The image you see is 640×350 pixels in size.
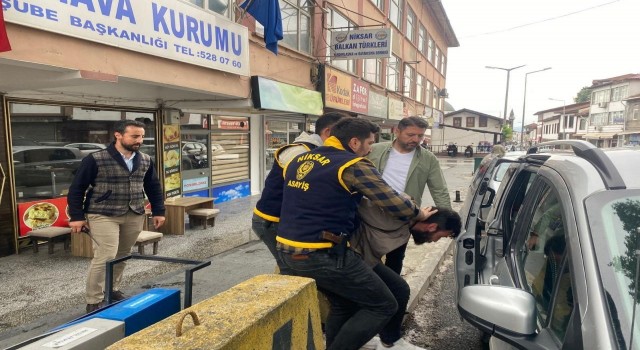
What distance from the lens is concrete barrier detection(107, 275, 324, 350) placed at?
A: 1523mm

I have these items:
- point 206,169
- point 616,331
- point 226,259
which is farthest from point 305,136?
point 206,169

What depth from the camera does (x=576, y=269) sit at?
→ 1.60 meters

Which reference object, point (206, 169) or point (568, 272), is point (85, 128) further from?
point (568, 272)

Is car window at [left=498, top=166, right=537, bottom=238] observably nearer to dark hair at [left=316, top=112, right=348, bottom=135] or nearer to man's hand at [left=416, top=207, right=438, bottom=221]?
man's hand at [left=416, top=207, right=438, bottom=221]

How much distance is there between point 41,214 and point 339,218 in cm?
572

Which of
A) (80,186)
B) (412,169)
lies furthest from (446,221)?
(80,186)

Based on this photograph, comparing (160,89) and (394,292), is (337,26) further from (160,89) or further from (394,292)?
(394,292)

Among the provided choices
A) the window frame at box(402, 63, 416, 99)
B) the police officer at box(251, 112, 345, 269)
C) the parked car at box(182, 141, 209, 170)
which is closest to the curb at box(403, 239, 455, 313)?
the police officer at box(251, 112, 345, 269)

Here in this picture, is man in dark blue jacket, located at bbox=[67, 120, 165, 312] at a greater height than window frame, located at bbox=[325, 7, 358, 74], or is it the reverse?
window frame, located at bbox=[325, 7, 358, 74]

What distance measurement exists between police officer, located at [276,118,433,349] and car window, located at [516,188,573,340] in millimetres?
651

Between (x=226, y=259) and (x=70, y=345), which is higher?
(x=70, y=345)

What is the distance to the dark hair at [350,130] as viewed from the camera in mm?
2613

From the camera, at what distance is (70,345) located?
1.75m

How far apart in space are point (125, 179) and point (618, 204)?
370cm
